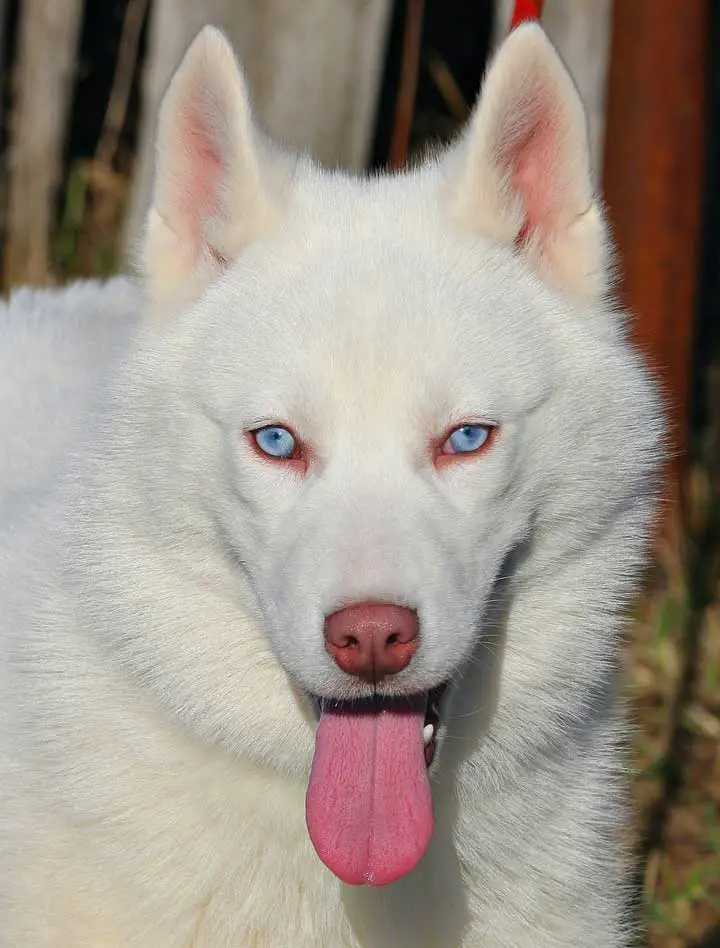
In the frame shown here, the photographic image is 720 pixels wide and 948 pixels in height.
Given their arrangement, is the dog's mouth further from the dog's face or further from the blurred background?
the blurred background

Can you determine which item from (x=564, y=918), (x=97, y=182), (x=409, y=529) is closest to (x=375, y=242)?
(x=409, y=529)

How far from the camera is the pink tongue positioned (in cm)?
299

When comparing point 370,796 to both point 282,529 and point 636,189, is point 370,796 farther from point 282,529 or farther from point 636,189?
point 636,189

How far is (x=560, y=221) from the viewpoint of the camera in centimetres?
343

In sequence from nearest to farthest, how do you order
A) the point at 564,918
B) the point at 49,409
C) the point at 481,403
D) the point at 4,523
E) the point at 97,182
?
the point at 481,403
the point at 564,918
the point at 4,523
the point at 49,409
the point at 97,182

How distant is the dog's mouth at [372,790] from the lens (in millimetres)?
2994

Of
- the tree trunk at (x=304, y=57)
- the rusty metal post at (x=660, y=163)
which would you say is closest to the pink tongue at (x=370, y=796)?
the rusty metal post at (x=660, y=163)

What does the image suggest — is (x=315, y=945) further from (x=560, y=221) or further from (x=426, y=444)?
(x=560, y=221)

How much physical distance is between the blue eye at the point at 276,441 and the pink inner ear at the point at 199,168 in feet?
1.90

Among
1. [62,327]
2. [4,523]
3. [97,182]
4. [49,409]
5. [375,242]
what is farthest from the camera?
[97,182]

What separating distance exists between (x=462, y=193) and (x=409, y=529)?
894mm

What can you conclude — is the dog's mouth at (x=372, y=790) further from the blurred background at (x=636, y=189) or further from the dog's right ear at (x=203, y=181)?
the blurred background at (x=636, y=189)

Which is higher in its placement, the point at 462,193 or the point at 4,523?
the point at 462,193

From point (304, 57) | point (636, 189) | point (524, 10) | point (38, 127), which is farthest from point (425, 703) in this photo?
point (38, 127)
